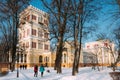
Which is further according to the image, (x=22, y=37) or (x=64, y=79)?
(x=22, y=37)

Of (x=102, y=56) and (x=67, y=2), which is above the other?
(x=67, y=2)

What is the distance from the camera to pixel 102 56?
362 ft

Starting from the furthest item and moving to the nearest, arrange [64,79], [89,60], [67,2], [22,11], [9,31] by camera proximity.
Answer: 1. [89,60]
2. [9,31]
3. [22,11]
4. [67,2]
5. [64,79]

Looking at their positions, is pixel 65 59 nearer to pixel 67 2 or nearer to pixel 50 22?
pixel 50 22

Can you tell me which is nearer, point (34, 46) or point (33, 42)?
point (33, 42)

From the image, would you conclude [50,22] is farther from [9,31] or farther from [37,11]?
[37,11]

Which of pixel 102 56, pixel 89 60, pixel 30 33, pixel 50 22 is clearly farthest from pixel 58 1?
pixel 102 56

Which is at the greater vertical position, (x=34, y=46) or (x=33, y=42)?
(x=33, y=42)

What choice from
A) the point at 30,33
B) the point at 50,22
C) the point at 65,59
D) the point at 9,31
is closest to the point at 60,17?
the point at 50,22

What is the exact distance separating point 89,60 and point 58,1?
61.3 metres

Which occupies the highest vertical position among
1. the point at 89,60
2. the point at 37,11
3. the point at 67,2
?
→ the point at 37,11

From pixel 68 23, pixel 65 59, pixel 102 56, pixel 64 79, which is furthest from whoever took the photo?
pixel 102 56

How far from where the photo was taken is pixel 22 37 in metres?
71.9

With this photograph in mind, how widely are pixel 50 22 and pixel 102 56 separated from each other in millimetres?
75135
